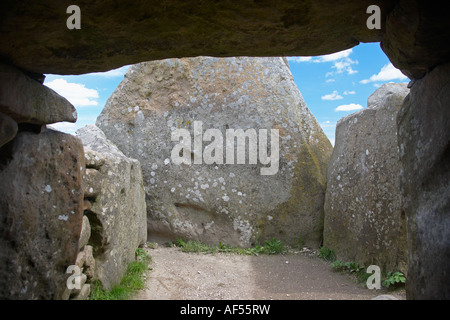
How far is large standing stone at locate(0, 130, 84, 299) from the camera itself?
2.46 meters

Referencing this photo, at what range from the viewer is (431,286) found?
207cm

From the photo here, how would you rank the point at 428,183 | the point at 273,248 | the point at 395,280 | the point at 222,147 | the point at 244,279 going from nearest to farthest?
1. the point at 428,183
2. the point at 395,280
3. the point at 244,279
4. the point at 273,248
5. the point at 222,147

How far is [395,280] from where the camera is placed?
4.12 m

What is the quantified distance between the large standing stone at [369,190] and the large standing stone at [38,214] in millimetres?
3411

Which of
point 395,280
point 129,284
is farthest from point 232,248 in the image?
point 395,280

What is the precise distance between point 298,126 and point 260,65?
1.38m

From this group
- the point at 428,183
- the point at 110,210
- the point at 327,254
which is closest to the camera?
the point at 428,183

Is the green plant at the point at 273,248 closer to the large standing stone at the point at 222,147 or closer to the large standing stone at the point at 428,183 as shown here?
the large standing stone at the point at 222,147

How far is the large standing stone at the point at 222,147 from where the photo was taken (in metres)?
6.25

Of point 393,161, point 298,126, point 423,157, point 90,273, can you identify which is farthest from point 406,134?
point 298,126

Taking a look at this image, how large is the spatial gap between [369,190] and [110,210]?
3.31 metres

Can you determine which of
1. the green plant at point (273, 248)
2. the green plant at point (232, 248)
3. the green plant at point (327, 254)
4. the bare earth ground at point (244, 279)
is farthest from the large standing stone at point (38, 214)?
the green plant at point (327, 254)

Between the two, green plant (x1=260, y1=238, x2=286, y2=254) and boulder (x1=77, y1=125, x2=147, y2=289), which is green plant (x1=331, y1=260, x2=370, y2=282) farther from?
boulder (x1=77, y1=125, x2=147, y2=289)

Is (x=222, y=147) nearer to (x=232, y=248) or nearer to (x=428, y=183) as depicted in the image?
(x=232, y=248)
